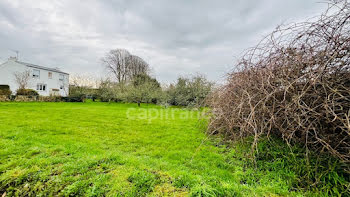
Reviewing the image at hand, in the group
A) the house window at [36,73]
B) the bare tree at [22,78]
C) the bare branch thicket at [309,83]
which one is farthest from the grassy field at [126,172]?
the house window at [36,73]

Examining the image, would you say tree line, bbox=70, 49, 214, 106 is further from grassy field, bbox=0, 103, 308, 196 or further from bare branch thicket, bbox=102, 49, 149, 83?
grassy field, bbox=0, 103, 308, 196

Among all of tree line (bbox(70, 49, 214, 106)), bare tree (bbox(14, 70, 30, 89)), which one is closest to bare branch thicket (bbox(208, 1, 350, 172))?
tree line (bbox(70, 49, 214, 106))

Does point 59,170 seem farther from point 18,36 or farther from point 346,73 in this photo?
point 18,36

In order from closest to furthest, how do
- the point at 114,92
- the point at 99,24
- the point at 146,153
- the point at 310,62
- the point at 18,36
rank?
the point at 310,62 < the point at 146,153 < the point at 99,24 < the point at 18,36 < the point at 114,92

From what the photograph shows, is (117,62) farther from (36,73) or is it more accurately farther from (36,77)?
(36,77)

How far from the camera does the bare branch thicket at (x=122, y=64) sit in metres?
25.6

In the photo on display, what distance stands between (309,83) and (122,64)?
92.5 feet

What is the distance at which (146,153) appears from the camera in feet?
9.45

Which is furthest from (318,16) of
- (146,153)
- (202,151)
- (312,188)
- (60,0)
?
(60,0)

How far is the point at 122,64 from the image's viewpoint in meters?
26.0

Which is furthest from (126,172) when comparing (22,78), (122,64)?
(22,78)

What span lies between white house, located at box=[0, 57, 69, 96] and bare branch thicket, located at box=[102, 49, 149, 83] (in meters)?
10.0

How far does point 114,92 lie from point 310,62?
70.4 feet

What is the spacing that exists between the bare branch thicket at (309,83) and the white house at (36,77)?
2507 centimetres
